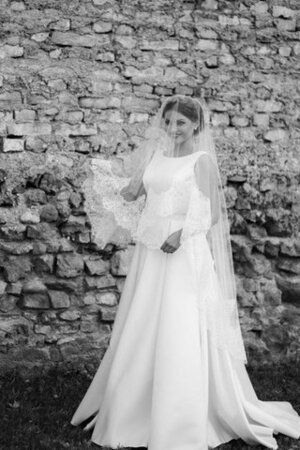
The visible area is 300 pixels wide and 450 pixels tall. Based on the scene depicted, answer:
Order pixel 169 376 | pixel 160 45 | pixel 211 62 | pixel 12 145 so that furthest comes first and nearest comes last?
pixel 211 62 → pixel 160 45 → pixel 12 145 → pixel 169 376

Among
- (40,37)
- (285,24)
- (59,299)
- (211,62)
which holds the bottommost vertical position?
(59,299)

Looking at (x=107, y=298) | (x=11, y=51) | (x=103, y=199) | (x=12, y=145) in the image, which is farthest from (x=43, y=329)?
(x=11, y=51)

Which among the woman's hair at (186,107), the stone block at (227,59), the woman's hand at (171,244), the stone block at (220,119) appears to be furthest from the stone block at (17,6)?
the woman's hand at (171,244)

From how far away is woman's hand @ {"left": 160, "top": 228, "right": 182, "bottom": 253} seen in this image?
158 inches

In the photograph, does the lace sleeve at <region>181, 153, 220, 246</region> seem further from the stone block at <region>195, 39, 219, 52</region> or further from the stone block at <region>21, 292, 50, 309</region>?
the stone block at <region>195, 39, 219, 52</region>

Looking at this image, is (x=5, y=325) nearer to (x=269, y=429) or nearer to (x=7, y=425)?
(x=7, y=425)

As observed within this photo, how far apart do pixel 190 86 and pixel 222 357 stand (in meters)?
2.90

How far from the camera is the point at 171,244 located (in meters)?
4.02

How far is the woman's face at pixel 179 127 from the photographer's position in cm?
413

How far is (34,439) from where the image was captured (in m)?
4.10

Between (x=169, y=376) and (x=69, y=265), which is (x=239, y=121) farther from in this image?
(x=169, y=376)

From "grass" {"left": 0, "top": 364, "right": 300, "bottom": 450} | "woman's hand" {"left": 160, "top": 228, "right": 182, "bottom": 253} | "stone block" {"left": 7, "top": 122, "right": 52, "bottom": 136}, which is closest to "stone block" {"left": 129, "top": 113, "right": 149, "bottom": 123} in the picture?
"stone block" {"left": 7, "top": 122, "right": 52, "bottom": 136}

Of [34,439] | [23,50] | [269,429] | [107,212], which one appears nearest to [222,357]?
[269,429]

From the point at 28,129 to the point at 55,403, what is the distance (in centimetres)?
239
